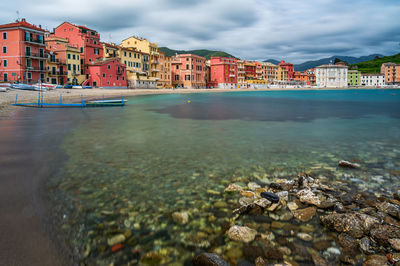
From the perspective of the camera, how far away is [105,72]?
73.1m

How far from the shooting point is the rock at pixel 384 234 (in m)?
4.64

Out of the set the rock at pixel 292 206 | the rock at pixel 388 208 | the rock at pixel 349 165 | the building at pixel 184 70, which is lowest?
the rock at pixel 292 206

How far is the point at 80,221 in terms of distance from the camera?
5582mm

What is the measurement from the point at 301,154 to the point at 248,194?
5741 millimetres

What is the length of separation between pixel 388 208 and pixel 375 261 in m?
2.18

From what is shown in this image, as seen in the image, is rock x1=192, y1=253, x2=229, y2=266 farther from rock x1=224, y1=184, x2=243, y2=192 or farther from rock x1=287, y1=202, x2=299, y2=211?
rock x1=224, y1=184, x2=243, y2=192

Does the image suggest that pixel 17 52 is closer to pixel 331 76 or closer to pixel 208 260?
pixel 208 260

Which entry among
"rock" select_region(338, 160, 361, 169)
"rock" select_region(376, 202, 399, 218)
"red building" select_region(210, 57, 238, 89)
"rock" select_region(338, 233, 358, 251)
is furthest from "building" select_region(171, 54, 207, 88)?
"rock" select_region(338, 233, 358, 251)

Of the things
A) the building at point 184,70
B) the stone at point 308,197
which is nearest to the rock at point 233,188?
the stone at point 308,197

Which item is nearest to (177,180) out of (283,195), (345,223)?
(283,195)

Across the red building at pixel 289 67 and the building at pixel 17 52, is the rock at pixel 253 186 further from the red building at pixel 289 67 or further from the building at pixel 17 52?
the red building at pixel 289 67

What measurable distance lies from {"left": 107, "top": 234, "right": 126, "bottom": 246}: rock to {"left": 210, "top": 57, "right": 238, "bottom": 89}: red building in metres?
131

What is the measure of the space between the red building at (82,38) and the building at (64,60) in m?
2.31

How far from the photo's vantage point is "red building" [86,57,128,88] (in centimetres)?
7200
